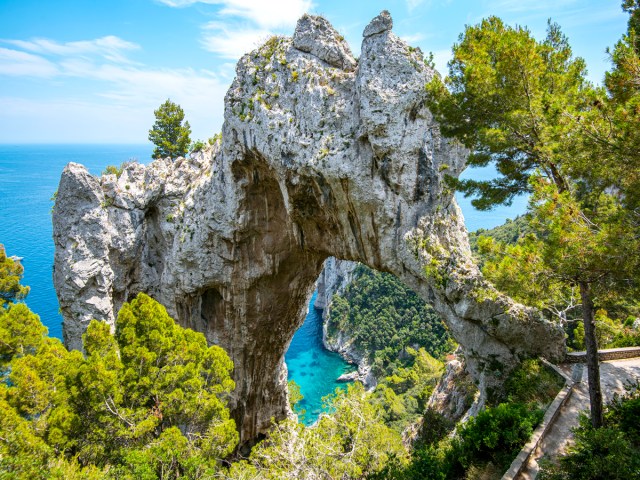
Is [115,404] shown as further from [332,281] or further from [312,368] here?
[332,281]

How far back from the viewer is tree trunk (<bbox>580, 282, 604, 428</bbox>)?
8422 millimetres

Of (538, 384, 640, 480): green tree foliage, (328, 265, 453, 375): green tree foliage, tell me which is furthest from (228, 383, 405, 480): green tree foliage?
(328, 265, 453, 375): green tree foliage

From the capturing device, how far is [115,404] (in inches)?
379

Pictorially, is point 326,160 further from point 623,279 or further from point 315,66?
point 623,279

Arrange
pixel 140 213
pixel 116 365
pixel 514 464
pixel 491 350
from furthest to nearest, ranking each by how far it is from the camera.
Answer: pixel 140 213 < pixel 491 350 < pixel 116 365 < pixel 514 464

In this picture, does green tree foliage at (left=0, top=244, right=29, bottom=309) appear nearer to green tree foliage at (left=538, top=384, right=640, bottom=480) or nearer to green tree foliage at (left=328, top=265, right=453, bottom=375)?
green tree foliage at (left=538, top=384, right=640, bottom=480)

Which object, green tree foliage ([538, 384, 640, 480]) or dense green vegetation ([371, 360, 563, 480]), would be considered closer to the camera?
green tree foliage ([538, 384, 640, 480])

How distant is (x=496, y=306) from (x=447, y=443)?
4.72 m

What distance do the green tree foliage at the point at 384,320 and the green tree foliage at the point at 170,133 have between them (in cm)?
3975

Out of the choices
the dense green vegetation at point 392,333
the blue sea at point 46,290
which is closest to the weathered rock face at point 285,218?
the blue sea at point 46,290

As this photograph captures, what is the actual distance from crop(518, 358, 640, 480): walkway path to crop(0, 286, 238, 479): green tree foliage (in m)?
8.43

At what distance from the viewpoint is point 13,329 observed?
11.8m

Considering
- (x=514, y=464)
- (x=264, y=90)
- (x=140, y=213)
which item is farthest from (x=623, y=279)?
(x=140, y=213)

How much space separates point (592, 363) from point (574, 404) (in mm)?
2529
